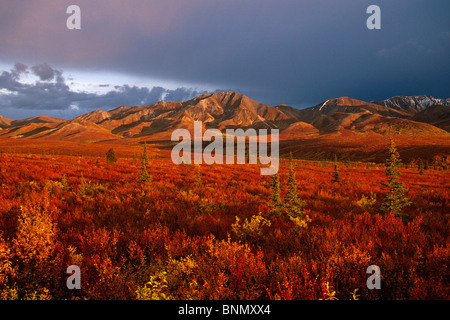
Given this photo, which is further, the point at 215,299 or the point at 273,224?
the point at 273,224

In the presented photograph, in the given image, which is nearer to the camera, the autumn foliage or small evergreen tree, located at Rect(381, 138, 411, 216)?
the autumn foliage

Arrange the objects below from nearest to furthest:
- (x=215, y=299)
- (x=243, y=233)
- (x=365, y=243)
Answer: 1. (x=215, y=299)
2. (x=365, y=243)
3. (x=243, y=233)

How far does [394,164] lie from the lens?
21.6ft

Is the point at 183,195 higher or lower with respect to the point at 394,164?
lower

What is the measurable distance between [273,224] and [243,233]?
1117 mm

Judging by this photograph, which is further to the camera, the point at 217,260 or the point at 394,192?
the point at 394,192

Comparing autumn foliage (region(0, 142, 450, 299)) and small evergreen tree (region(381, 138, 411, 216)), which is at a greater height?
small evergreen tree (region(381, 138, 411, 216))

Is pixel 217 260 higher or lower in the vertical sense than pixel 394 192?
lower

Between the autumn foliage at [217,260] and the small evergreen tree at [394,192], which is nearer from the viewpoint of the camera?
the autumn foliage at [217,260]

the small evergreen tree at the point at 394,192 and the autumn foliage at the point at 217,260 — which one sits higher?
the small evergreen tree at the point at 394,192
